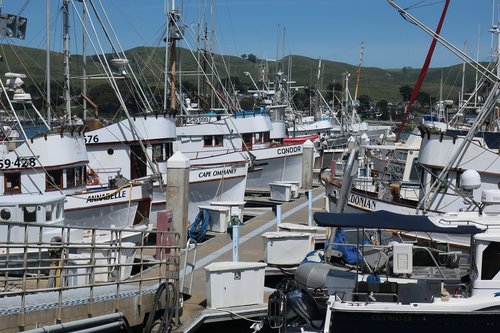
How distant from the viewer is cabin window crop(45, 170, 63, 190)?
69.6 feet

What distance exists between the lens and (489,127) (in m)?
24.7

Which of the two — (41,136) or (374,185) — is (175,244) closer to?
(41,136)

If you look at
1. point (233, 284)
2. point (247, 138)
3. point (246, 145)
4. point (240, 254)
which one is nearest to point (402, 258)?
point (233, 284)

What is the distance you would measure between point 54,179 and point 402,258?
41.4 feet

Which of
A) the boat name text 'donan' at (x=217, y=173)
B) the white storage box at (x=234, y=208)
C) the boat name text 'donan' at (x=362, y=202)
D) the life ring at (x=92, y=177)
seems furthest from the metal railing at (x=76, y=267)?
the boat name text 'donan' at (x=217, y=173)

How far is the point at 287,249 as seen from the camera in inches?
642

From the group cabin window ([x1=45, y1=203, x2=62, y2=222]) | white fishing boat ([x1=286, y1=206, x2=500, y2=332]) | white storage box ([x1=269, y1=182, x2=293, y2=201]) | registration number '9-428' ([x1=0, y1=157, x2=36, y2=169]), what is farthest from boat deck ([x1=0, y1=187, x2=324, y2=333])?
white storage box ([x1=269, y1=182, x2=293, y2=201])

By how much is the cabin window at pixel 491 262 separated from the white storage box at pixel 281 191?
62.1ft

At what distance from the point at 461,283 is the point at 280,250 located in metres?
5.35

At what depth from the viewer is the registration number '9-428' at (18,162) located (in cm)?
2056

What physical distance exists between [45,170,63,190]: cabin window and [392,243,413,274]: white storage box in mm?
12247

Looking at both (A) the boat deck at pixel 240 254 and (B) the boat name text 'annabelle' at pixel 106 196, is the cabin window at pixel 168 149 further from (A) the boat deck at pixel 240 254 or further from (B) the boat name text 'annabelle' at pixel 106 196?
(B) the boat name text 'annabelle' at pixel 106 196

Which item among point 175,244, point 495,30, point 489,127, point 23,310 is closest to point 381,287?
point 175,244

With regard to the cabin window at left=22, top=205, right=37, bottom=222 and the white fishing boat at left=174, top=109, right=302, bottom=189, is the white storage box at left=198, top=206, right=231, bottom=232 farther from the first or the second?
the white fishing boat at left=174, top=109, right=302, bottom=189
